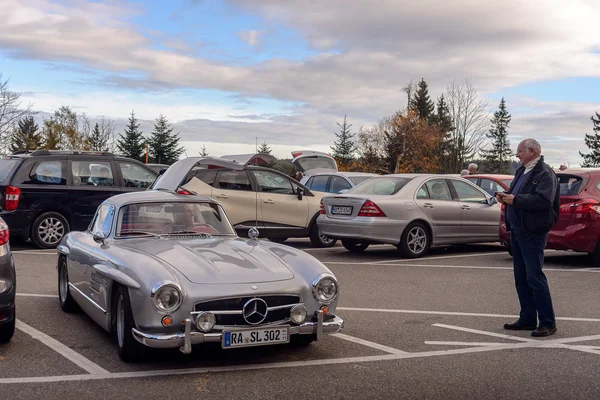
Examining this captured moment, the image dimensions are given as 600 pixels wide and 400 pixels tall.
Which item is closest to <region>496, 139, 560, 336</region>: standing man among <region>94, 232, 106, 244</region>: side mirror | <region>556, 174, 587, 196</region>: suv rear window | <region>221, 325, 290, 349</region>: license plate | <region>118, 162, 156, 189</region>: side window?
<region>221, 325, 290, 349</region>: license plate

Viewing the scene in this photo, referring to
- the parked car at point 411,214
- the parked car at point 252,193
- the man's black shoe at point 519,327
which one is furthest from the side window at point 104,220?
the parked car at point 411,214

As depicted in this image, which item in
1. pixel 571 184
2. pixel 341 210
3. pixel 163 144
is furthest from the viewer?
pixel 163 144

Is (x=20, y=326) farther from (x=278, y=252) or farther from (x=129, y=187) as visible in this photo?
(x=129, y=187)

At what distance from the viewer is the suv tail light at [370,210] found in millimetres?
12758

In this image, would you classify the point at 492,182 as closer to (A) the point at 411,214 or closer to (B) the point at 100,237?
(A) the point at 411,214

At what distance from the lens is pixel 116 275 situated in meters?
5.98

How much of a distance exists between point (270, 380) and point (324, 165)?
20.6 metres

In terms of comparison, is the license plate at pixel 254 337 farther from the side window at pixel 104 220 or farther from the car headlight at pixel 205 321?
the side window at pixel 104 220

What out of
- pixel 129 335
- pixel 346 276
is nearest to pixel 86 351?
pixel 129 335

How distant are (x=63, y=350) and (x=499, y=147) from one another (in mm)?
92039

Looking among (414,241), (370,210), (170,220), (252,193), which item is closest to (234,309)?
(170,220)

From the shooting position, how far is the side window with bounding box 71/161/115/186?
14.4 metres

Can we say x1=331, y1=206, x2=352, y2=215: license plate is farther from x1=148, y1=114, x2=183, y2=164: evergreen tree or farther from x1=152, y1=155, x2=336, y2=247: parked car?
x1=148, y1=114, x2=183, y2=164: evergreen tree

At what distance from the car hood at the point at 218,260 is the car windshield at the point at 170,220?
29cm
